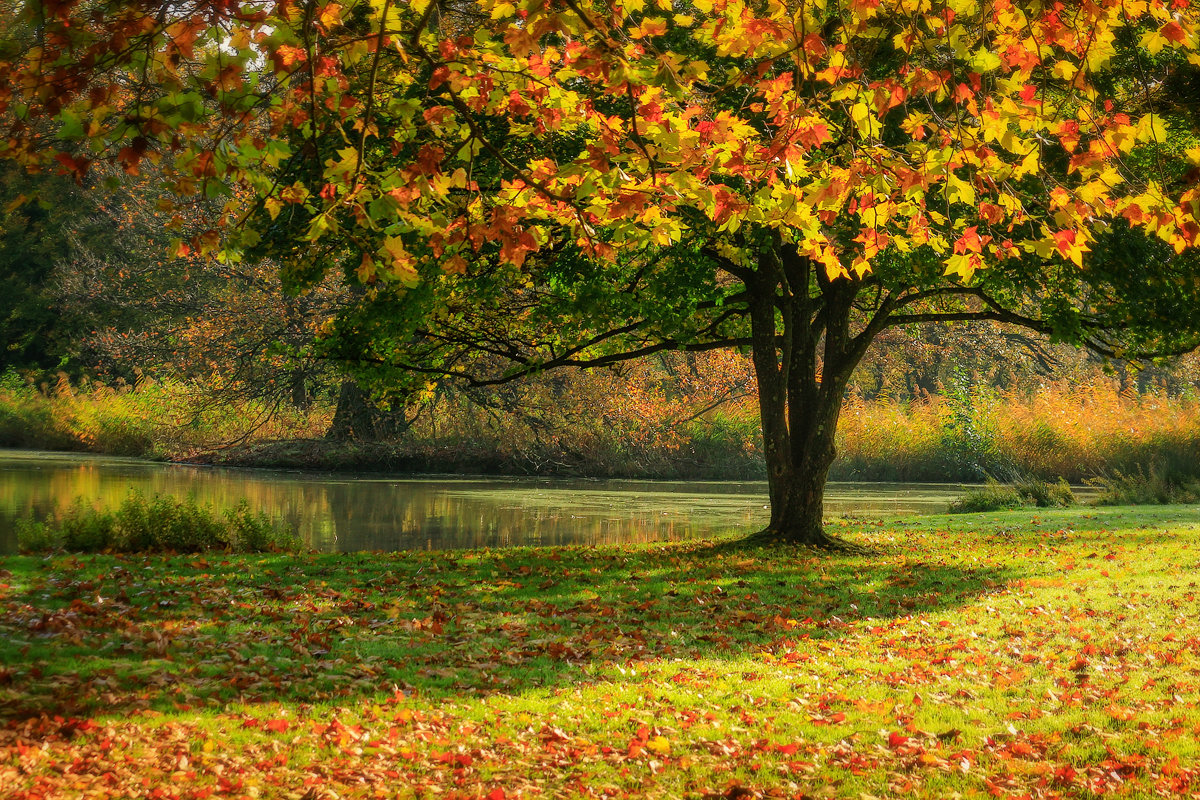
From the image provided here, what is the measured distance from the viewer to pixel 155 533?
12.6m

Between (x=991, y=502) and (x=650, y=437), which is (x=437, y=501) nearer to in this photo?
(x=650, y=437)

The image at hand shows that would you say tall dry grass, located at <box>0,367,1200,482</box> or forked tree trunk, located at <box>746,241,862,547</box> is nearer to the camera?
forked tree trunk, located at <box>746,241,862,547</box>

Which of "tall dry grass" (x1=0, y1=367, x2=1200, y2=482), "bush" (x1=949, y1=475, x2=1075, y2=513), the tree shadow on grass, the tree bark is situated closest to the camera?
the tree shadow on grass

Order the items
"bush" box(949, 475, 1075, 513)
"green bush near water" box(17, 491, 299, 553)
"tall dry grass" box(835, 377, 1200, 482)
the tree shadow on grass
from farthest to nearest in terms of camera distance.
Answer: "tall dry grass" box(835, 377, 1200, 482) → "bush" box(949, 475, 1075, 513) → "green bush near water" box(17, 491, 299, 553) → the tree shadow on grass

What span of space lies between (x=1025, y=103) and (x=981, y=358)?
1270 inches

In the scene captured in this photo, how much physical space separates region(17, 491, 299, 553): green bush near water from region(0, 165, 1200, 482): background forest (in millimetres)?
7898

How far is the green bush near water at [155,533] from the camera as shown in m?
12.3

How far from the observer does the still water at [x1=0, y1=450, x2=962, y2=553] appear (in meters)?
17.4

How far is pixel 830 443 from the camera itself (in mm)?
14148

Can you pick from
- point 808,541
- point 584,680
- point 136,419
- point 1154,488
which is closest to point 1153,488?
point 1154,488

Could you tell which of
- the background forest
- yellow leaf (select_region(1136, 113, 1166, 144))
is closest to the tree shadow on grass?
yellow leaf (select_region(1136, 113, 1166, 144))

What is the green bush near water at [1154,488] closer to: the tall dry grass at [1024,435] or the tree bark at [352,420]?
the tall dry grass at [1024,435]

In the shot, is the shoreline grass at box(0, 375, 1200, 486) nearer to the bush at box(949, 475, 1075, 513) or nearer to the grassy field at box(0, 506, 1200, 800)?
the bush at box(949, 475, 1075, 513)

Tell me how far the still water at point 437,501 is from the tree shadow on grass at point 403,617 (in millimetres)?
4262
